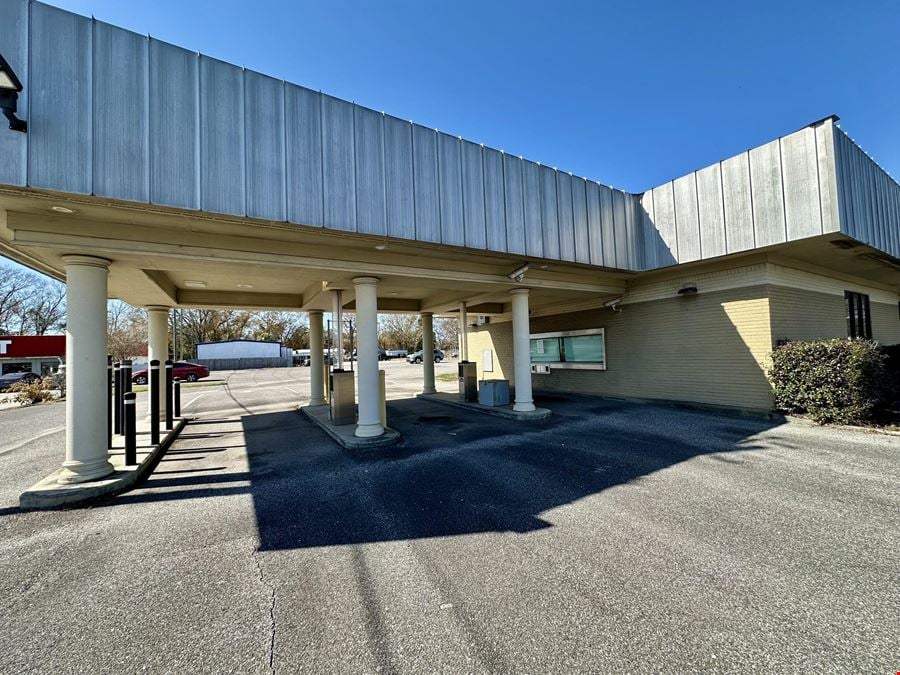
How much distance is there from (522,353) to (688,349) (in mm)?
4503

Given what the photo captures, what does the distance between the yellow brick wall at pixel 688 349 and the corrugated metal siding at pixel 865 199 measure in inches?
76.2

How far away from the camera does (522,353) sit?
940 cm

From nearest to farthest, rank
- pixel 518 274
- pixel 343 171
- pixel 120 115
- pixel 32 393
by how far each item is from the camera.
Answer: pixel 120 115
pixel 343 171
pixel 518 274
pixel 32 393

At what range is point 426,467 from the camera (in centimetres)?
570

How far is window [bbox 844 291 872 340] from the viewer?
11125 millimetres

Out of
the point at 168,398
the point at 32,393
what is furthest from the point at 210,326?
the point at 168,398

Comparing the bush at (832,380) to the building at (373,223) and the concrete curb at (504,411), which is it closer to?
the building at (373,223)

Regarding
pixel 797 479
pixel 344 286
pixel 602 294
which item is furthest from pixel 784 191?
pixel 344 286

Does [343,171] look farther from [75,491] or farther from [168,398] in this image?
[168,398]

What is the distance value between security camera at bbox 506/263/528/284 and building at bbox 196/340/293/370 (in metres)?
37.3

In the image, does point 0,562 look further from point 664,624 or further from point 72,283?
point 664,624

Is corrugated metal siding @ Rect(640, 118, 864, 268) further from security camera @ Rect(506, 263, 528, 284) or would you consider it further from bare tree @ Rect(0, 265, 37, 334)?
bare tree @ Rect(0, 265, 37, 334)

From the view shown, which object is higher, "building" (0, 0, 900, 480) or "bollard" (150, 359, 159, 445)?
"building" (0, 0, 900, 480)

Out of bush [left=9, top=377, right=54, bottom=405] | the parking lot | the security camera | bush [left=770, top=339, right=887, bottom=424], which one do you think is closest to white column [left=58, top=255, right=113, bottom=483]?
the parking lot
